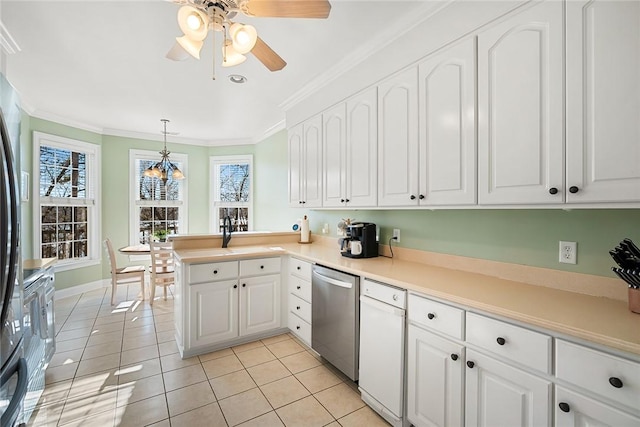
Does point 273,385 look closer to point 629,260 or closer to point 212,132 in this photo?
point 629,260

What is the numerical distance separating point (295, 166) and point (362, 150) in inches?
48.2

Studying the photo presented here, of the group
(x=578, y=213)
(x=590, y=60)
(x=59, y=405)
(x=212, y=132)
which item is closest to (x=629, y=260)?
(x=578, y=213)

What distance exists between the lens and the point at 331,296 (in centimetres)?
226

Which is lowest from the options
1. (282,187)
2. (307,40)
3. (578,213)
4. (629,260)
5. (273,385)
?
(273,385)

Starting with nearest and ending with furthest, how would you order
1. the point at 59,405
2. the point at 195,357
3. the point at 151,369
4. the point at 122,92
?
the point at 59,405 → the point at 151,369 → the point at 195,357 → the point at 122,92

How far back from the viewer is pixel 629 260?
1.15m

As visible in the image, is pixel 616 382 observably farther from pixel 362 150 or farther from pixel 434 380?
pixel 362 150

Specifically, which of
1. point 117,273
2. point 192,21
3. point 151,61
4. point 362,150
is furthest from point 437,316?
point 117,273

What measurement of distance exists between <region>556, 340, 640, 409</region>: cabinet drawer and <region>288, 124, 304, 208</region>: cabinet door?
2634 millimetres

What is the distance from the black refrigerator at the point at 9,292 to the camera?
89 centimetres

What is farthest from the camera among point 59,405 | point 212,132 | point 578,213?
point 212,132

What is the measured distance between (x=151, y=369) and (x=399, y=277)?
7.27 feet

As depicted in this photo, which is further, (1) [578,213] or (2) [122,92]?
(2) [122,92]

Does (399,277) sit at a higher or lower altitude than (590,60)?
lower
